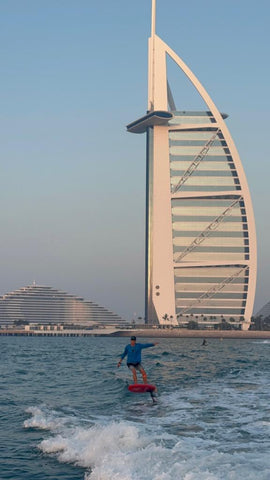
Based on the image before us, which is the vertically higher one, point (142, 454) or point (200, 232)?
point (200, 232)

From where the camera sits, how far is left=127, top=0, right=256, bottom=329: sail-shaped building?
18888 cm

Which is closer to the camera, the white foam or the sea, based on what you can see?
the white foam

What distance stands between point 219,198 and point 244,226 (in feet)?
35.7

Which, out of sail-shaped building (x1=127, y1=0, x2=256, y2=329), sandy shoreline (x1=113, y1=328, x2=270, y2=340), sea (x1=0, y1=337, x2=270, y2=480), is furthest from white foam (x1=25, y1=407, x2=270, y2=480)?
sandy shoreline (x1=113, y1=328, x2=270, y2=340)

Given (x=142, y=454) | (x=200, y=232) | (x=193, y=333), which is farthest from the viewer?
(x=193, y=333)

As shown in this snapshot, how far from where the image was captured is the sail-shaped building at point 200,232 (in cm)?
18888

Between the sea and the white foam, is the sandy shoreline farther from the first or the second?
the white foam

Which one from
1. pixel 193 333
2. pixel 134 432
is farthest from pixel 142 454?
pixel 193 333

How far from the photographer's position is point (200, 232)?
190 meters

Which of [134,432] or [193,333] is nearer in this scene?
[134,432]

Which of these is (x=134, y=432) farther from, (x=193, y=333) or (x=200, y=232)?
(x=193, y=333)

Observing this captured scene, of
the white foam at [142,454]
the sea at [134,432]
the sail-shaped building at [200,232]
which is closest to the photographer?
the white foam at [142,454]

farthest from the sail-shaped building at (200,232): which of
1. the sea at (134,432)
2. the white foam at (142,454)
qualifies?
the white foam at (142,454)

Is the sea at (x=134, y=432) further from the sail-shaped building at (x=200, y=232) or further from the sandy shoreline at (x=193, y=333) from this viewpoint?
the sandy shoreline at (x=193, y=333)
